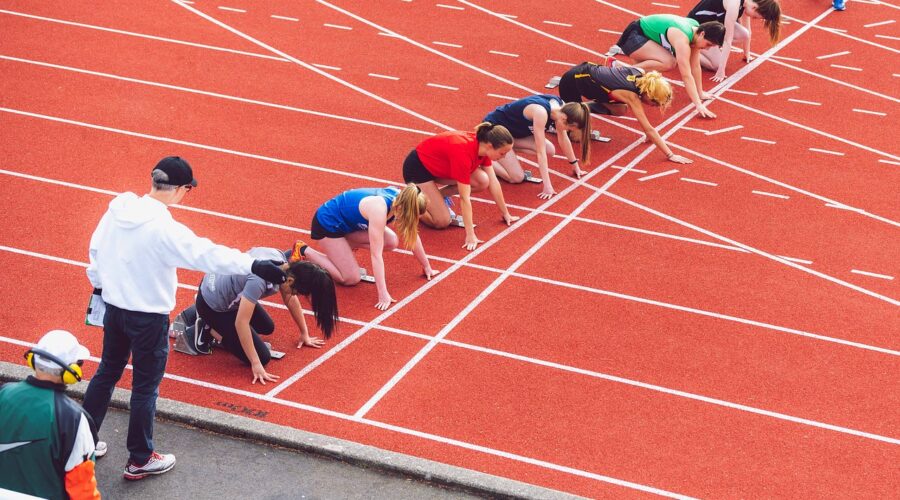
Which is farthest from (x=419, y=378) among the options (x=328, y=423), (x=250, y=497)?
(x=250, y=497)

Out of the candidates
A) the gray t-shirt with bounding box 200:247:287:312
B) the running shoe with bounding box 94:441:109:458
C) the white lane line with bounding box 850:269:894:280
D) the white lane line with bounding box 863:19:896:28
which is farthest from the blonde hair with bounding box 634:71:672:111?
the running shoe with bounding box 94:441:109:458

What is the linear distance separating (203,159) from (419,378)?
4587mm

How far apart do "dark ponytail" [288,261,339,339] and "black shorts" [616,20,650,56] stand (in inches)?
289

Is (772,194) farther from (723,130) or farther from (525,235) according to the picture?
(525,235)

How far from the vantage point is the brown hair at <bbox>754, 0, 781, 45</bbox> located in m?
12.6

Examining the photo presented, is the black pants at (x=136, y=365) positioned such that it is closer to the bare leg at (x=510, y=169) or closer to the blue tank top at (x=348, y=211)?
the blue tank top at (x=348, y=211)

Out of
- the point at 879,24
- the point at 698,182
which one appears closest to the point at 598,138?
the point at 698,182

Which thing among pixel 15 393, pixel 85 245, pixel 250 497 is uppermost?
pixel 15 393

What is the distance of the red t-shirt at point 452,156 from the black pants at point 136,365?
396cm

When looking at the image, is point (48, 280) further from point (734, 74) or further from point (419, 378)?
point (734, 74)

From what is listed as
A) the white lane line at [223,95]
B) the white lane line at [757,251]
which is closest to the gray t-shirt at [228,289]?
the white lane line at [757,251]

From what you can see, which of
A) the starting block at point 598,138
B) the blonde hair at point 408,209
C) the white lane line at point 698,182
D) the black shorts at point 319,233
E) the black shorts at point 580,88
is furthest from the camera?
the starting block at point 598,138

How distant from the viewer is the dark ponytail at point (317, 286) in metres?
6.58

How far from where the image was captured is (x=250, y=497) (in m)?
6.24
